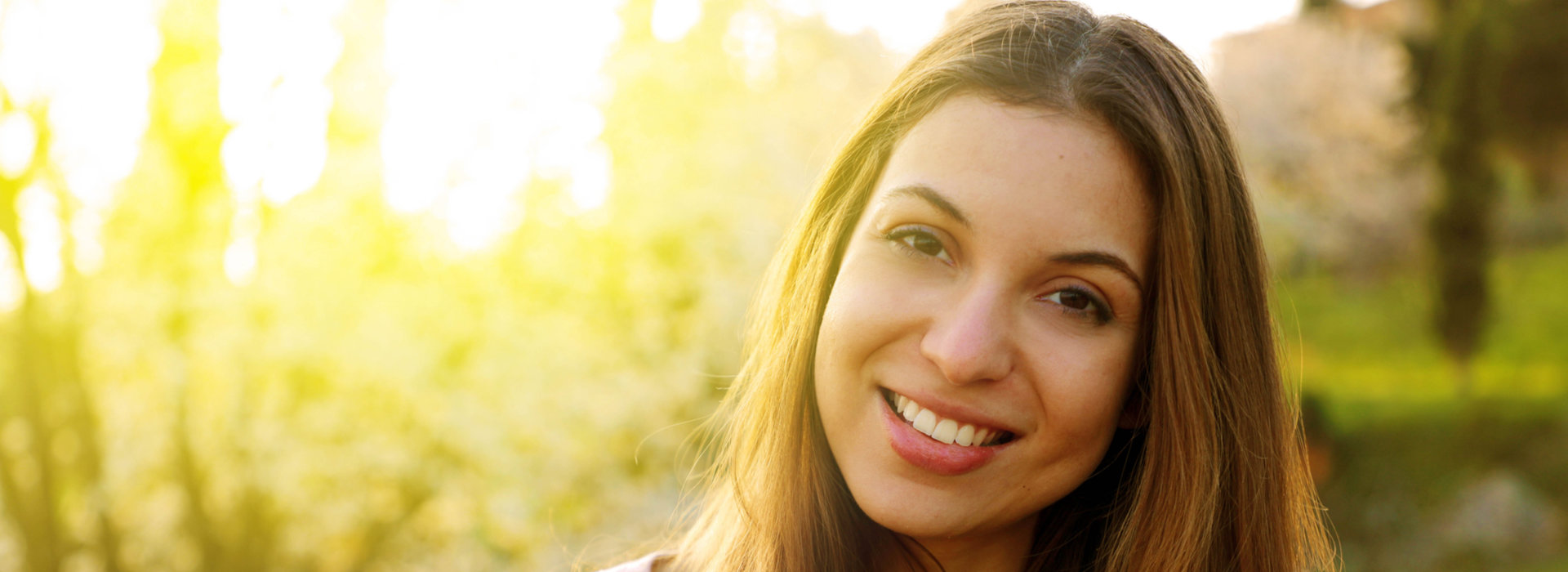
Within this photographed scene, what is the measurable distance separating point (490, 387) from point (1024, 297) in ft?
14.3

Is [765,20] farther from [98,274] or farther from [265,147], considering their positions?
[98,274]

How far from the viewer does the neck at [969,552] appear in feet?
5.29

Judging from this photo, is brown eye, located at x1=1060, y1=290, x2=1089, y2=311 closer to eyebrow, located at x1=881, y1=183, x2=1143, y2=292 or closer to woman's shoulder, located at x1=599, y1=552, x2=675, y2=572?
eyebrow, located at x1=881, y1=183, x2=1143, y2=292

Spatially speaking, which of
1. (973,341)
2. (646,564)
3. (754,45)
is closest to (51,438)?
(754,45)

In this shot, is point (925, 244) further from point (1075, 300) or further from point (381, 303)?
point (381, 303)

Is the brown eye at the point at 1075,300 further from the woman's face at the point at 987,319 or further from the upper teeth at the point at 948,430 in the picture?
the upper teeth at the point at 948,430

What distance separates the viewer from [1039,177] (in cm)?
136

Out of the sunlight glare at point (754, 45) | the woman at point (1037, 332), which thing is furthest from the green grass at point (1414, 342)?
the woman at point (1037, 332)

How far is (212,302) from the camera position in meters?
5.24

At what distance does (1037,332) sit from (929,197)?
0.24 metres

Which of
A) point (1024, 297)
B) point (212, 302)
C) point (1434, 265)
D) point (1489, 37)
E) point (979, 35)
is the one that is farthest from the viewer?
point (1434, 265)

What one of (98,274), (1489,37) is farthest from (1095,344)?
(1489,37)

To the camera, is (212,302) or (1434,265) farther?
(1434,265)

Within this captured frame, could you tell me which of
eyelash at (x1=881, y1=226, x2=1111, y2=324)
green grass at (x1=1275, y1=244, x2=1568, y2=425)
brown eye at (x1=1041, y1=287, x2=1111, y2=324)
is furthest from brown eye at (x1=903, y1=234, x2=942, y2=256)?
green grass at (x1=1275, y1=244, x2=1568, y2=425)
